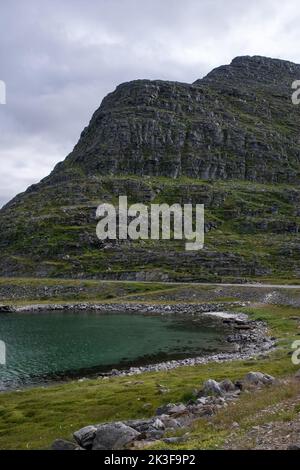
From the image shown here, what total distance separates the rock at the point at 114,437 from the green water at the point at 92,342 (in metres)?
29.9

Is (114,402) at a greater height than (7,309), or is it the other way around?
(114,402)

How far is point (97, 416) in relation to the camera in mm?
37000

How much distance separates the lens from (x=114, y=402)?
130ft

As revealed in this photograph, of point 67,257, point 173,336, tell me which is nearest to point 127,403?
point 173,336

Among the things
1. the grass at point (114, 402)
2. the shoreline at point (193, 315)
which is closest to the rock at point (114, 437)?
the grass at point (114, 402)

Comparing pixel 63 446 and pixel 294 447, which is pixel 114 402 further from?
pixel 294 447

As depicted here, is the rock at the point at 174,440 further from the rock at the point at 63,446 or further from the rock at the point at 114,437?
the rock at the point at 63,446

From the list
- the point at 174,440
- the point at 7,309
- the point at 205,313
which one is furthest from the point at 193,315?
the point at 174,440

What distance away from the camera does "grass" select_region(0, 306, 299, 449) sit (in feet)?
95.9

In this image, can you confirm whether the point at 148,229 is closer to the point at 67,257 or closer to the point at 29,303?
the point at 67,257

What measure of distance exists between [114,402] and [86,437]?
1201 centimetres

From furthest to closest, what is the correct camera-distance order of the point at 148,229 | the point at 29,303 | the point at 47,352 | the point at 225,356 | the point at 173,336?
the point at 148,229 → the point at 29,303 → the point at 173,336 → the point at 47,352 → the point at 225,356
